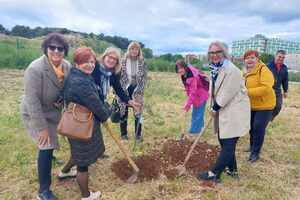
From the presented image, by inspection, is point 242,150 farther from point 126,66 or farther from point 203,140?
point 126,66

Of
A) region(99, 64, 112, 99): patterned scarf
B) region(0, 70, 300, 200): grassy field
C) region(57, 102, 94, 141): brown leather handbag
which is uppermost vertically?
region(99, 64, 112, 99): patterned scarf

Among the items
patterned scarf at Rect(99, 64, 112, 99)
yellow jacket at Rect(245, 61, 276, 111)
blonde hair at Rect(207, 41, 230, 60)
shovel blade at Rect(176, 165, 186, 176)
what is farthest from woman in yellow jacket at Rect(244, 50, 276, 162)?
patterned scarf at Rect(99, 64, 112, 99)

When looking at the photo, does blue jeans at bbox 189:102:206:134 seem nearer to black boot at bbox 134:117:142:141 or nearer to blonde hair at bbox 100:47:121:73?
black boot at bbox 134:117:142:141

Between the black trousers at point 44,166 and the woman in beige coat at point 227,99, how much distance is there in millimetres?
1870

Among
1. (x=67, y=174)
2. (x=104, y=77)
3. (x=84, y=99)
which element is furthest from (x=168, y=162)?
(x=84, y=99)

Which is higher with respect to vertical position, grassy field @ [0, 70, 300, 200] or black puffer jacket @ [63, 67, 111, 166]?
black puffer jacket @ [63, 67, 111, 166]

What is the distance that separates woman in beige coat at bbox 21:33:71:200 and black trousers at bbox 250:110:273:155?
2.61 meters

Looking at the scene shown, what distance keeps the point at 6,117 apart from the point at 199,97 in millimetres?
4116

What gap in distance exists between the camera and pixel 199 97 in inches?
209

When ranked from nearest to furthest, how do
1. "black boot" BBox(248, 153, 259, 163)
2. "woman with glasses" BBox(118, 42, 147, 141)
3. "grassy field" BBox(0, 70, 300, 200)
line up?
1. "grassy field" BBox(0, 70, 300, 200)
2. "black boot" BBox(248, 153, 259, 163)
3. "woman with glasses" BBox(118, 42, 147, 141)

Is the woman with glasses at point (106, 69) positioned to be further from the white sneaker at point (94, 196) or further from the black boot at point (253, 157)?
the black boot at point (253, 157)

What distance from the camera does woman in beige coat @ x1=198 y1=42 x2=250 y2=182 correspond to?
3.09 m

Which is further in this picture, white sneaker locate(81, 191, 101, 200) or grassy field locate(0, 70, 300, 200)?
grassy field locate(0, 70, 300, 200)

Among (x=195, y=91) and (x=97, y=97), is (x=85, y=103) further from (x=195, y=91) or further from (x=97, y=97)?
(x=195, y=91)
